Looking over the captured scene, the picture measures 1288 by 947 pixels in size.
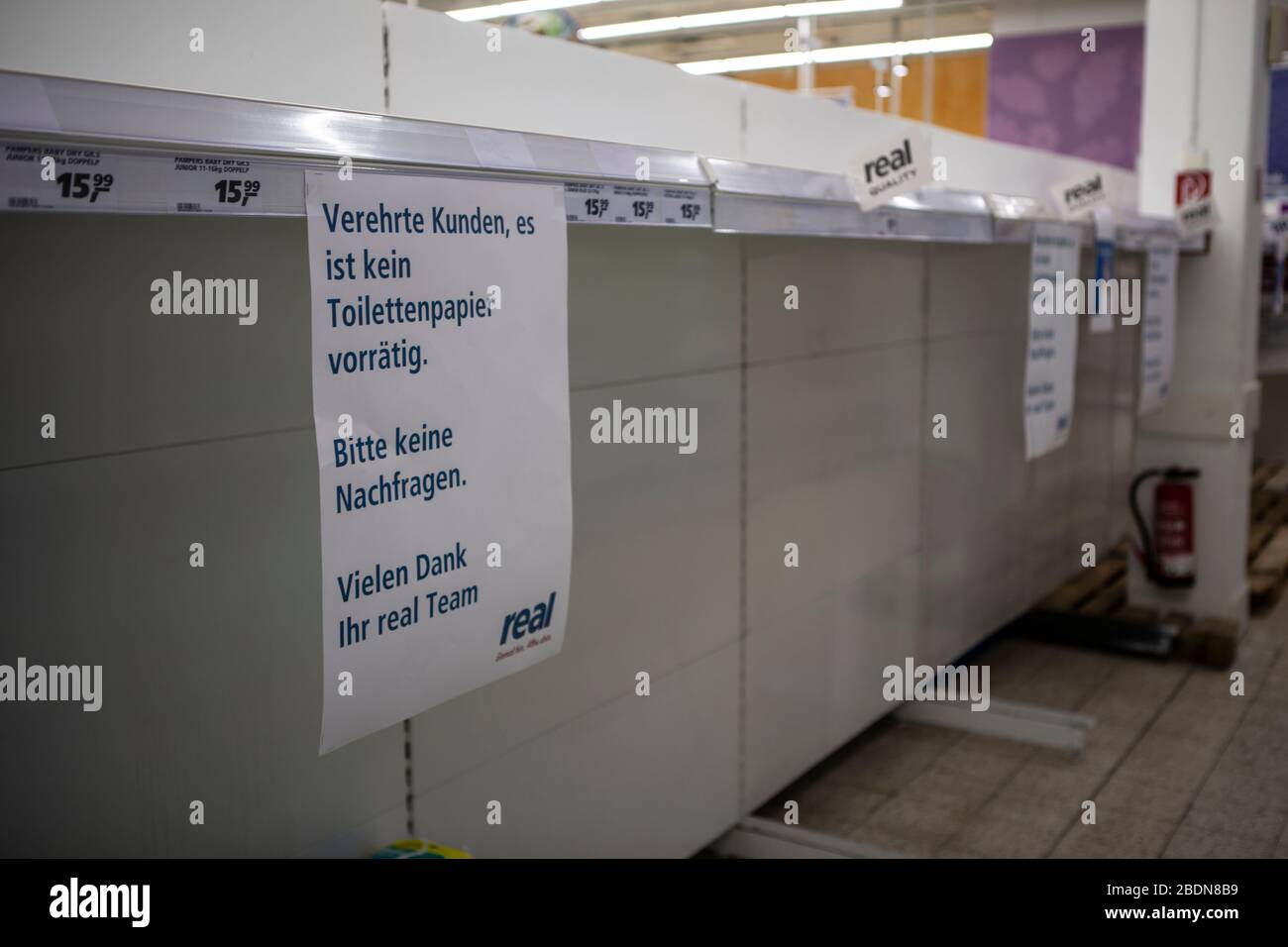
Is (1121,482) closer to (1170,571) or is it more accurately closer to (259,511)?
(1170,571)

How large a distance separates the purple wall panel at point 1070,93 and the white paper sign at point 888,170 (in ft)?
27.1

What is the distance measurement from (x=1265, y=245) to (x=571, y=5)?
215 inches

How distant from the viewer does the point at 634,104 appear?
2330 millimetres

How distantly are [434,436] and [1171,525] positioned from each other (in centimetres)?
381

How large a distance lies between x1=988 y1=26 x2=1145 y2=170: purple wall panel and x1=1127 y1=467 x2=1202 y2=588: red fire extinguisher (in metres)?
6.10

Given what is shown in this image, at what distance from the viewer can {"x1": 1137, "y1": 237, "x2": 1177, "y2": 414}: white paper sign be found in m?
4.07

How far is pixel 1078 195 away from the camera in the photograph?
370cm

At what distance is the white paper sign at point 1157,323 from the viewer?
407 centimetres
